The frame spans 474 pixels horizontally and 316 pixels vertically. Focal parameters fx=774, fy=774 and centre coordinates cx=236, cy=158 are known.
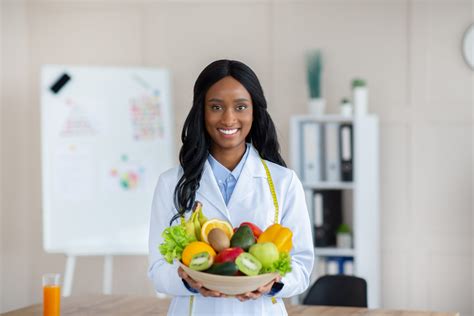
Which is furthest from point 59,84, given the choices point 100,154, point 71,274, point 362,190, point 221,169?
point 221,169

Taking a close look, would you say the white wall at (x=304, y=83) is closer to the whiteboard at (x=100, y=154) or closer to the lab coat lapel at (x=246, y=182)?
the whiteboard at (x=100, y=154)

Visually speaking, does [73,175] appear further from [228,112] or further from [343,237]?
[228,112]

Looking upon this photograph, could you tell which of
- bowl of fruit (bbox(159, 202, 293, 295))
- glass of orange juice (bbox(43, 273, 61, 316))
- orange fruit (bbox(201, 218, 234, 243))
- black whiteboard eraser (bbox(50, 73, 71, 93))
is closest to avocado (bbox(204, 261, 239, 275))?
bowl of fruit (bbox(159, 202, 293, 295))

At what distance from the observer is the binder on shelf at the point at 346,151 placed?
4387 millimetres

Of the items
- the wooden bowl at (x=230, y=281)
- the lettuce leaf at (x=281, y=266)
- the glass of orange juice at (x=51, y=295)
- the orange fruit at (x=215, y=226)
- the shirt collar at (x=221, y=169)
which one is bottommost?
the glass of orange juice at (x=51, y=295)

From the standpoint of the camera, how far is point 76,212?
14.8ft

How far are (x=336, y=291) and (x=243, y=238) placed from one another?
5.39ft

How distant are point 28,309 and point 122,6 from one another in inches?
110

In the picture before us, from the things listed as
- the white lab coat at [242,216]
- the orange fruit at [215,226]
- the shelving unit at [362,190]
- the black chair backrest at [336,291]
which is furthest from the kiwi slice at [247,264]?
the shelving unit at [362,190]

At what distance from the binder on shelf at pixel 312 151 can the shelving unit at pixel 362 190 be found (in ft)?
0.08

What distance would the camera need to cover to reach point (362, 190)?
14.4 feet

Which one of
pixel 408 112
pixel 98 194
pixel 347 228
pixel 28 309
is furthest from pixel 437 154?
pixel 28 309

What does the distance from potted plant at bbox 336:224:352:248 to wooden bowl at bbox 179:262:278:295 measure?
2.89m

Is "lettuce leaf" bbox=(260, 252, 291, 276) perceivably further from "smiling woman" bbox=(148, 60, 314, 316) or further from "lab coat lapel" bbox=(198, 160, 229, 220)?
"lab coat lapel" bbox=(198, 160, 229, 220)
